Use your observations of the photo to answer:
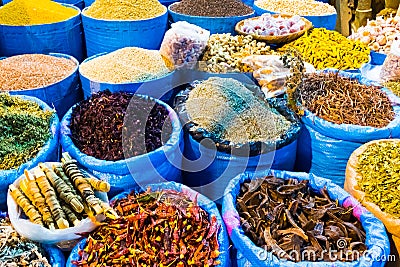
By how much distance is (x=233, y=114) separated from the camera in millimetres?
2438

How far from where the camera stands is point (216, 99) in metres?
2.49

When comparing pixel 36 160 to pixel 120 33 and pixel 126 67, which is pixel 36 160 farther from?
pixel 120 33

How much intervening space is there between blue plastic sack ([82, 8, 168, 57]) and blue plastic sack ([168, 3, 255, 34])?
0.57 ft

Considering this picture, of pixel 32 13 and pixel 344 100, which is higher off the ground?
pixel 32 13

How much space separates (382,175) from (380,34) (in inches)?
82.8

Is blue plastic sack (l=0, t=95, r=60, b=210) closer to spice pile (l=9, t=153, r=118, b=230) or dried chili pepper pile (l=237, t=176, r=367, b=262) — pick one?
spice pile (l=9, t=153, r=118, b=230)

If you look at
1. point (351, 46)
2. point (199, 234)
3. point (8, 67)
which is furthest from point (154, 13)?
point (199, 234)

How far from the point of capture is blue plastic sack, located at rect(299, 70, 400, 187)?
2381 millimetres

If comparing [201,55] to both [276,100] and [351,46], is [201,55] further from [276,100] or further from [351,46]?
[351,46]

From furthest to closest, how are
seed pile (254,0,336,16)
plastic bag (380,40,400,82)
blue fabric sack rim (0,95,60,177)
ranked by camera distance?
seed pile (254,0,336,16)
plastic bag (380,40,400,82)
blue fabric sack rim (0,95,60,177)

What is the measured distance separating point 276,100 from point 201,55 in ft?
2.36

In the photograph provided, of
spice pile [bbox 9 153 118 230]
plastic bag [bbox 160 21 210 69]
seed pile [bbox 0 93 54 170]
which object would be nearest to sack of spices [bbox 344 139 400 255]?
spice pile [bbox 9 153 118 230]

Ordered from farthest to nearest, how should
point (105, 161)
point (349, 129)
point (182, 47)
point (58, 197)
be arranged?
point (182, 47) < point (349, 129) < point (105, 161) < point (58, 197)

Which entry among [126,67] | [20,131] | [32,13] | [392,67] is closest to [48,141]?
[20,131]
